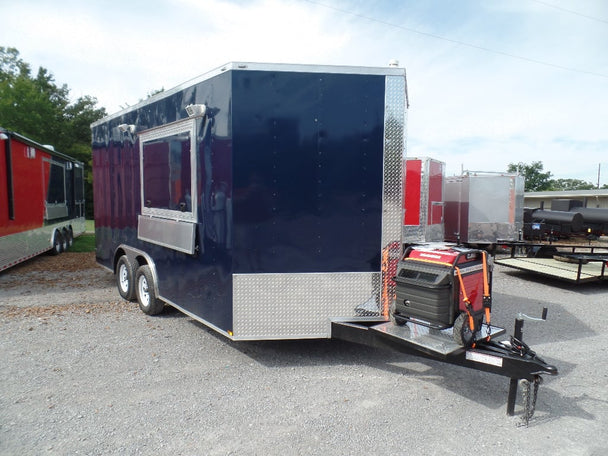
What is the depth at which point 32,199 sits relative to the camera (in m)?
9.55

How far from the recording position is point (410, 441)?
307cm

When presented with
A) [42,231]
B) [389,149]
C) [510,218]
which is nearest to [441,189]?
[510,218]

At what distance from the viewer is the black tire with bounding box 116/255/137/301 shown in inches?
252

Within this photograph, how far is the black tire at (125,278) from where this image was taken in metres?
6.40

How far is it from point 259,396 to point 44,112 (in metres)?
33.5

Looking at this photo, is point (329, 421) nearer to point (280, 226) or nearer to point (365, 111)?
point (280, 226)

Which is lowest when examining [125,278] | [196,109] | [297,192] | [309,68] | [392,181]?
[125,278]

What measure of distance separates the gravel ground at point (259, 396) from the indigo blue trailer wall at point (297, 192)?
1.92 feet

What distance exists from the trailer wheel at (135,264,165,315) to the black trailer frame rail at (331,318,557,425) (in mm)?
3139

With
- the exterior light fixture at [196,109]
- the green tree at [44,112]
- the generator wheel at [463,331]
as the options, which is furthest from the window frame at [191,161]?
the green tree at [44,112]

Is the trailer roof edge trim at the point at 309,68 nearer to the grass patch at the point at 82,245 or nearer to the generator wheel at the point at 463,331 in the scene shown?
the generator wheel at the point at 463,331

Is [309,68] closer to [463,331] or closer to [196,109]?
[196,109]

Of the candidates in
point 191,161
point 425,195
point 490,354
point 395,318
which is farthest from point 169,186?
point 425,195

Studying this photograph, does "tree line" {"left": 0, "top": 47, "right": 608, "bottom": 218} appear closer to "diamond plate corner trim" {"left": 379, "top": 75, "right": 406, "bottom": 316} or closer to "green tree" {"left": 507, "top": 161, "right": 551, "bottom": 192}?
"diamond plate corner trim" {"left": 379, "top": 75, "right": 406, "bottom": 316}
